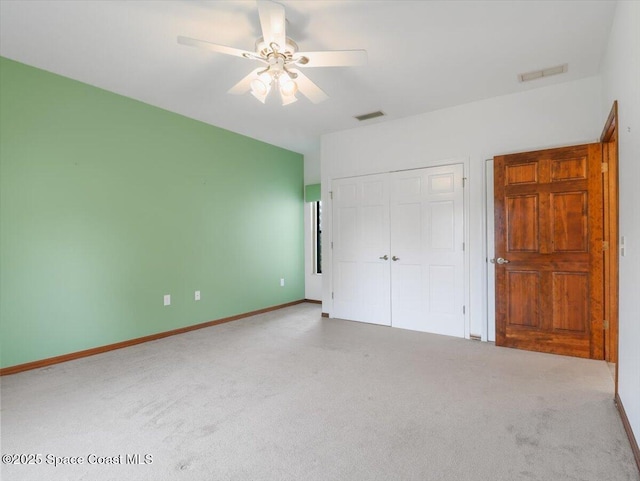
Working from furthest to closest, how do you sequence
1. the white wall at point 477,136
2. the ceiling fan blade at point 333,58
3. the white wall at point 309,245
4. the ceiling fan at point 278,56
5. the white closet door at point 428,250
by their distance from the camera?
the white wall at point 309,245 → the white closet door at point 428,250 → the white wall at point 477,136 → the ceiling fan blade at point 333,58 → the ceiling fan at point 278,56

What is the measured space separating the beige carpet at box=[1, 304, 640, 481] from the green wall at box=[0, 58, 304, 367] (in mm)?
483

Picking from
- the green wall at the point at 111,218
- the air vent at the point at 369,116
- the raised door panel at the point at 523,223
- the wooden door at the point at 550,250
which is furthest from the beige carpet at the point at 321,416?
the air vent at the point at 369,116

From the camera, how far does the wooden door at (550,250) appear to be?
10.2 feet

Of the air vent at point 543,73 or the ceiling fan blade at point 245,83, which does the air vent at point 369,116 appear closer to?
the air vent at point 543,73

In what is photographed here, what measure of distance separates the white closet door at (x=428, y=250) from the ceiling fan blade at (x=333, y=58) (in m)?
2.13

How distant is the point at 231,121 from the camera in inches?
175

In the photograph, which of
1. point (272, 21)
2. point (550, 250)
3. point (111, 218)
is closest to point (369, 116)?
point (272, 21)

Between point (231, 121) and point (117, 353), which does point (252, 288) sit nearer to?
point (117, 353)

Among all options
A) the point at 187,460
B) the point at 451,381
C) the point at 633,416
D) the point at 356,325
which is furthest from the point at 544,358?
the point at 187,460

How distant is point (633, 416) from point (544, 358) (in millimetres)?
1427

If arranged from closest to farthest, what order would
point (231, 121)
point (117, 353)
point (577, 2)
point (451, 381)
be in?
point (577, 2) → point (451, 381) → point (117, 353) → point (231, 121)

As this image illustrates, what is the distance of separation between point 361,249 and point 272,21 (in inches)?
121

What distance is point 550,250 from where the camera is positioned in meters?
3.28

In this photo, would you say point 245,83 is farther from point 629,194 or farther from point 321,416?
point 629,194
